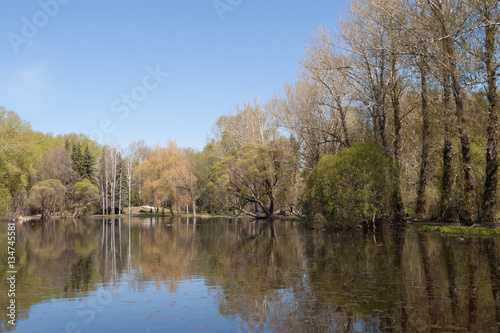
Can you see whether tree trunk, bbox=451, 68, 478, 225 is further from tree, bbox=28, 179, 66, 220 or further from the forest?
tree, bbox=28, 179, 66, 220

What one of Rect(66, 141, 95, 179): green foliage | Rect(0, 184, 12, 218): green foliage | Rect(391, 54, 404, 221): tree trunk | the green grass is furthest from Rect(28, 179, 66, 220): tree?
the green grass

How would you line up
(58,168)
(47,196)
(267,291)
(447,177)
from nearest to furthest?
(267,291) → (447,177) → (47,196) → (58,168)

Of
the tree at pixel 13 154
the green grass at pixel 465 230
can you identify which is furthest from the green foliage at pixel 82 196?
the green grass at pixel 465 230

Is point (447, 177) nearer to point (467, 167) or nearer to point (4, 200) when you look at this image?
point (467, 167)

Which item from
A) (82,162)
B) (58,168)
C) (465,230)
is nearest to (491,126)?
(465,230)

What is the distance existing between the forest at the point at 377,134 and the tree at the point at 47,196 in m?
0.17

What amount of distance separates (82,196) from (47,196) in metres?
6.93

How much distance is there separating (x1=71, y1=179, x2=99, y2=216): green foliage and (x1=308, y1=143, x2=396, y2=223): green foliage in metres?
48.1

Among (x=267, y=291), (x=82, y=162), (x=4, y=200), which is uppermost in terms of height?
(x=82, y=162)

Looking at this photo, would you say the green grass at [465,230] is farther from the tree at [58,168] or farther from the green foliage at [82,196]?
the tree at [58,168]

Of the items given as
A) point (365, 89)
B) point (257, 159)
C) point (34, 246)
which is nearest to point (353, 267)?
point (34, 246)

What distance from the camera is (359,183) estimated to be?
24531 mm

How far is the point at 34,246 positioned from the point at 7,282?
35.8ft

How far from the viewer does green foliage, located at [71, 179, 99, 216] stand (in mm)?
62688
